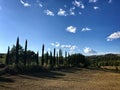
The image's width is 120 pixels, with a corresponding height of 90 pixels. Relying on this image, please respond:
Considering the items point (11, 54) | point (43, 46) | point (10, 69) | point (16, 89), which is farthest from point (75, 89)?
point (11, 54)

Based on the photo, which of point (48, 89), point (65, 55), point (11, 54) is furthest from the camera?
point (65, 55)

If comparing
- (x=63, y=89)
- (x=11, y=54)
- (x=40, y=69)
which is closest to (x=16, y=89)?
(x=63, y=89)

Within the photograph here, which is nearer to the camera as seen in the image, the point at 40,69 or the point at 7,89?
the point at 7,89

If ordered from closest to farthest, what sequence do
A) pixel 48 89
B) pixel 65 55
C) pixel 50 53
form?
pixel 48 89 → pixel 50 53 → pixel 65 55

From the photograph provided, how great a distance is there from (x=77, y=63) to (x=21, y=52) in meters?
41.5

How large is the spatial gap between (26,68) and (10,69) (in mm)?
6167

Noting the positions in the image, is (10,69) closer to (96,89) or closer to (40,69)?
(40,69)

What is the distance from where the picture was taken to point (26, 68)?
4334cm

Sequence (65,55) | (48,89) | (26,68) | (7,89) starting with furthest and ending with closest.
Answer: (65,55), (26,68), (48,89), (7,89)

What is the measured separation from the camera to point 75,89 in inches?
821

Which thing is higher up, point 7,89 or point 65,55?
point 65,55

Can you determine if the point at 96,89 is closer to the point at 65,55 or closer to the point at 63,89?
the point at 63,89

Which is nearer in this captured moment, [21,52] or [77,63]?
[21,52]

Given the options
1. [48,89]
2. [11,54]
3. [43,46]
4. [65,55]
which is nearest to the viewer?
[48,89]
